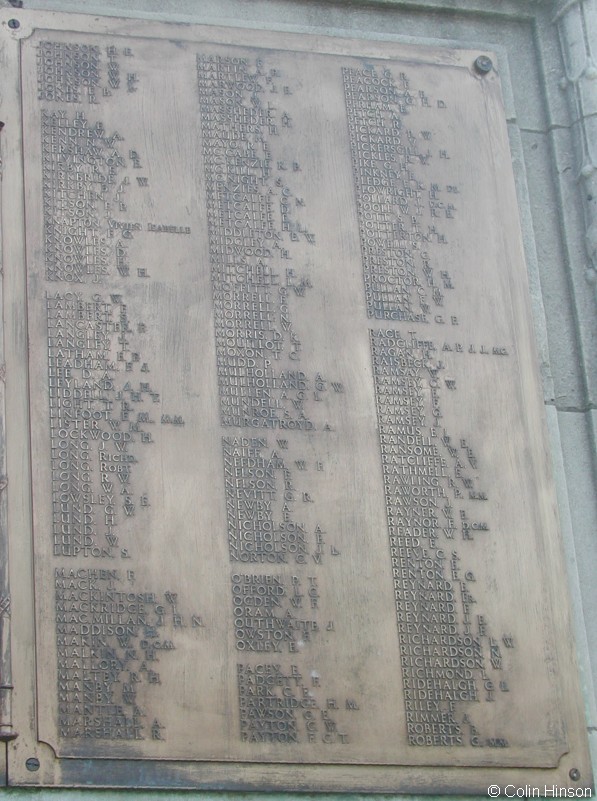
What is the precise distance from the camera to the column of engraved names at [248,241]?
384 inches

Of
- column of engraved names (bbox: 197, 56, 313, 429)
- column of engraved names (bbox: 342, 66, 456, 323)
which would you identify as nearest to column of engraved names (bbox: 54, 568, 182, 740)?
column of engraved names (bbox: 197, 56, 313, 429)

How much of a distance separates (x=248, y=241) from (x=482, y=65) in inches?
94.1

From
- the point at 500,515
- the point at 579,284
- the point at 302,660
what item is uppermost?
the point at 579,284

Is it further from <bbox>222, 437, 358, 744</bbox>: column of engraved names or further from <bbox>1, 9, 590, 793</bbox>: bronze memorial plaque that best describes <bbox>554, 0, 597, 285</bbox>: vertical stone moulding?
<bbox>222, 437, 358, 744</bbox>: column of engraved names

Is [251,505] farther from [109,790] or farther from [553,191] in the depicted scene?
[553,191]

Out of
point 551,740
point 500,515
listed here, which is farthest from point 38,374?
point 551,740

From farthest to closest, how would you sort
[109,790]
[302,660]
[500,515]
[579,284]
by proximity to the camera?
[579,284] < [500,515] < [302,660] < [109,790]

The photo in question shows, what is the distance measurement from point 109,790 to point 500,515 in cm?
293

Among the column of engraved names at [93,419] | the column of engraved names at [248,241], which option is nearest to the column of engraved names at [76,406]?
the column of engraved names at [93,419]

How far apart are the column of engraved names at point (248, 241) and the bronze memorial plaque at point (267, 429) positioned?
2cm

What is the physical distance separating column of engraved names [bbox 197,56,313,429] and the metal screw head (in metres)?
1.55

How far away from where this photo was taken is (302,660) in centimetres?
914

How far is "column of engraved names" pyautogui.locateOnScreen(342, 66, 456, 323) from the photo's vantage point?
33.9 feet

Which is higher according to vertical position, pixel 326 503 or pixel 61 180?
pixel 61 180
